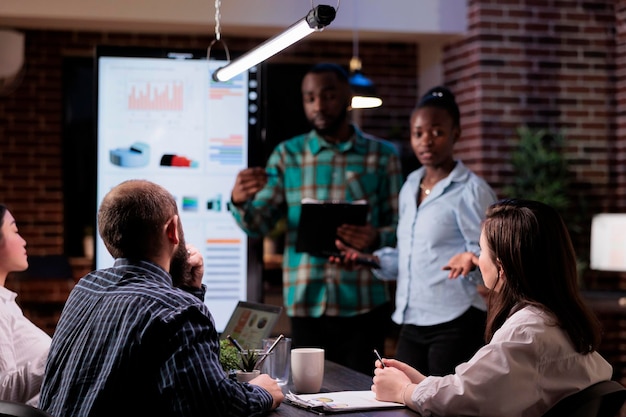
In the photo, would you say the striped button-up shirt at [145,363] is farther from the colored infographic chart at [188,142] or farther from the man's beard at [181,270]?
the colored infographic chart at [188,142]

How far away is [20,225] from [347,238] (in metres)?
4.46

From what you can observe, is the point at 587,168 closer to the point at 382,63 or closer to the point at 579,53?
the point at 579,53

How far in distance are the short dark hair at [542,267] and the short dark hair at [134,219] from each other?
797 millimetres

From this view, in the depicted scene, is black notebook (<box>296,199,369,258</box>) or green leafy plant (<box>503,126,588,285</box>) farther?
green leafy plant (<box>503,126,588,285</box>)

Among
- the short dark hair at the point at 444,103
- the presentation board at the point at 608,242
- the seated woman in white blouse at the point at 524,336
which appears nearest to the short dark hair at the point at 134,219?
the seated woman in white blouse at the point at 524,336

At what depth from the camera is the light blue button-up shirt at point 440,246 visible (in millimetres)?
3277

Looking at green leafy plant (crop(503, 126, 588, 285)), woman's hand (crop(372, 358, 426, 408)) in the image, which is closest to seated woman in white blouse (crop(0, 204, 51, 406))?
woman's hand (crop(372, 358, 426, 408))

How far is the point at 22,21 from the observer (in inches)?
229

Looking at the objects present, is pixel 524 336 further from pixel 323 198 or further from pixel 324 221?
pixel 323 198

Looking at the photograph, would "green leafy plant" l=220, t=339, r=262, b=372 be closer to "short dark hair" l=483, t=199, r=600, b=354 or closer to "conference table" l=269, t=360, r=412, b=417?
"conference table" l=269, t=360, r=412, b=417


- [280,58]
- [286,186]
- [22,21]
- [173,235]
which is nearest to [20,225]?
[22,21]

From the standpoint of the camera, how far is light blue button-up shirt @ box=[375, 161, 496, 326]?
328 cm

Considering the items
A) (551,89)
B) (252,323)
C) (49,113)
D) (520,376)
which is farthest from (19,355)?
(49,113)

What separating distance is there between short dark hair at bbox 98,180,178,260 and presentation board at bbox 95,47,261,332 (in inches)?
77.8
